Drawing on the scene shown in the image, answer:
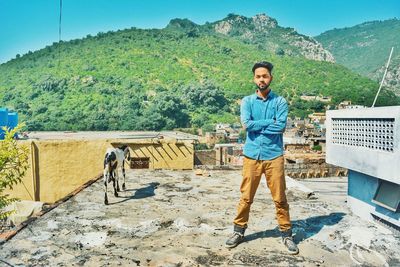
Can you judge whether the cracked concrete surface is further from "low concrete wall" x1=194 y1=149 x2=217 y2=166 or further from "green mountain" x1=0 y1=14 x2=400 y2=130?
"green mountain" x1=0 y1=14 x2=400 y2=130

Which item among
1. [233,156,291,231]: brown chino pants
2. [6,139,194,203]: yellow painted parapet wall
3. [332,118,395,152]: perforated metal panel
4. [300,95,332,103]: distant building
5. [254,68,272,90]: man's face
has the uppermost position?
[300,95,332,103]: distant building

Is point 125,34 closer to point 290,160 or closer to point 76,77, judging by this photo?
point 76,77

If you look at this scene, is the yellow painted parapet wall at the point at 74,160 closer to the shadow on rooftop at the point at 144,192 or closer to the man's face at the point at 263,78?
the shadow on rooftop at the point at 144,192

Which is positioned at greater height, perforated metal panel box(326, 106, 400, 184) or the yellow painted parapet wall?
perforated metal panel box(326, 106, 400, 184)

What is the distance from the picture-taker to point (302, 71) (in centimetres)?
10850

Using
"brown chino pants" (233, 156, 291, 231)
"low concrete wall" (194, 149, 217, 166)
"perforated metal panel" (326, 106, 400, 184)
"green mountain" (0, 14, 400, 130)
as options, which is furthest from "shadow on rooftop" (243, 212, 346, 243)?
"green mountain" (0, 14, 400, 130)

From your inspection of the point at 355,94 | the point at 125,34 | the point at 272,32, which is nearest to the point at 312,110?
the point at 355,94

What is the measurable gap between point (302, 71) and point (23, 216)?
105 m

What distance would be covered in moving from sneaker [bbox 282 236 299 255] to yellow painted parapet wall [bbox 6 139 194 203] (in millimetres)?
9232

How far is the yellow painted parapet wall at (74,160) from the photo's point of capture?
13633mm

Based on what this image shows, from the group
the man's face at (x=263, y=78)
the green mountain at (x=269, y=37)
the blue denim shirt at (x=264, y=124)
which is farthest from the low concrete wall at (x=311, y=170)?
the green mountain at (x=269, y=37)

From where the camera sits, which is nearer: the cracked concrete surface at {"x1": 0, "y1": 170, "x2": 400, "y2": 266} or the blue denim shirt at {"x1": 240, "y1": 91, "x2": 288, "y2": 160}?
the cracked concrete surface at {"x1": 0, "y1": 170, "x2": 400, "y2": 266}

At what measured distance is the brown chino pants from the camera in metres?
4.45

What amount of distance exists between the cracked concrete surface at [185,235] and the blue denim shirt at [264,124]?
3.98ft
